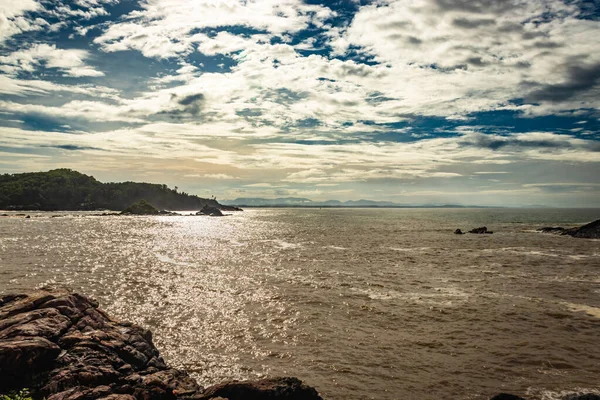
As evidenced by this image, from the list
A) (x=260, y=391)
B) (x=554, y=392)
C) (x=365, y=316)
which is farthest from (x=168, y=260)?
(x=554, y=392)

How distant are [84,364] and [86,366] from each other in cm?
16

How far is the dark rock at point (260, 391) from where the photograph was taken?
42.4 ft

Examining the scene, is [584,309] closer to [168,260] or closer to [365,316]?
[365,316]

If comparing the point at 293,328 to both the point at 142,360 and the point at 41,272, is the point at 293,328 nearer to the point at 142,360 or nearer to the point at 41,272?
the point at 142,360

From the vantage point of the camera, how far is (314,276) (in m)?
39.5

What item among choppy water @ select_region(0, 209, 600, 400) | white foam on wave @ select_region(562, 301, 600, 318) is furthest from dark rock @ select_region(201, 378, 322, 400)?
white foam on wave @ select_region(562, 301, 600, 318)

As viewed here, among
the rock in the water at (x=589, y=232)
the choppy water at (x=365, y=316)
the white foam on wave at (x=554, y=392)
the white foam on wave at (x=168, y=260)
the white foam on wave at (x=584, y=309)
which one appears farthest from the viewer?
the rock in the water at (x=589, y=232)

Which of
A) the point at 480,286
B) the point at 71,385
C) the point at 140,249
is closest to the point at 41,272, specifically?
the point at 140,249

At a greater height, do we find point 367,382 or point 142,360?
point 142,360

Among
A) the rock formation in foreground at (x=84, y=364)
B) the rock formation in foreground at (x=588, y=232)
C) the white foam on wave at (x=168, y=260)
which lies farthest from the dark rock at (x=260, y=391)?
the rock formation in foreground at (x=588, y=232)

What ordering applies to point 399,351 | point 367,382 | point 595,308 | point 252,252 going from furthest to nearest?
point 252,252 < point 595,308 < point 399,351 < point 367,382

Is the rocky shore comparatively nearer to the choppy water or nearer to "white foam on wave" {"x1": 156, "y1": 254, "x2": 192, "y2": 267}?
the choppy water

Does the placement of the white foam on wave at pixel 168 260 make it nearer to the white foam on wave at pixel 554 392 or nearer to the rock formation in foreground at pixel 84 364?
the rock formation in foreground at pixel 84 364

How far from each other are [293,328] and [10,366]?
14.7 metres
